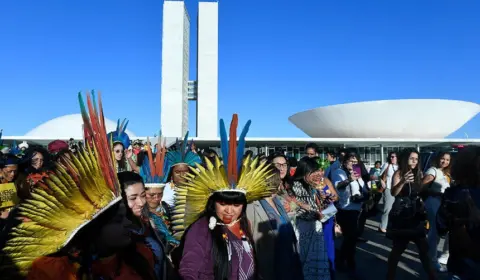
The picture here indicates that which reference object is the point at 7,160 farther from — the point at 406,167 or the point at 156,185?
the point at 406,167

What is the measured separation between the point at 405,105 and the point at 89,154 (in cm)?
4426

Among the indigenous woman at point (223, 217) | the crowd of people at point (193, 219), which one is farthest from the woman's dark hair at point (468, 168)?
the indigenous woman at point (223, 217)

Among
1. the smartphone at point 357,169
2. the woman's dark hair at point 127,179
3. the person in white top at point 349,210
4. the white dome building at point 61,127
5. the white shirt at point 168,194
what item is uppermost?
the white dome building at point 61,127

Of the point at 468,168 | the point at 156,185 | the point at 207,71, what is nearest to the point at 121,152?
the point at 156,185

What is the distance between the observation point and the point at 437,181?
5.55m

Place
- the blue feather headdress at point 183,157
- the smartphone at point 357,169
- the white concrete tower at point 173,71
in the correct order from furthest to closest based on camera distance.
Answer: the white concrete tower at point 173,71 < the smartphone at point 357,169 < the blue feather headdress at point 183,157

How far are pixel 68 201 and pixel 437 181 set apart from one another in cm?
505

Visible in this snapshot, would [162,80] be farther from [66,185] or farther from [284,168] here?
[66,185]

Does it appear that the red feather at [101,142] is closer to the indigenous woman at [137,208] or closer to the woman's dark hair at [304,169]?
the indigenous woman at [137,208]

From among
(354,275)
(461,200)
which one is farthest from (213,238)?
(354,275)

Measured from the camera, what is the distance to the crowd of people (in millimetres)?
1828

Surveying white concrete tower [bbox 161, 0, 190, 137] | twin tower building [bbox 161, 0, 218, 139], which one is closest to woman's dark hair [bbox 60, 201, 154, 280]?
twin tower building [bbox 161, 0, 218, 139]

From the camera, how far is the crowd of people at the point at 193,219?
6.00ft

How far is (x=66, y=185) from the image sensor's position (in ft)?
6.06
